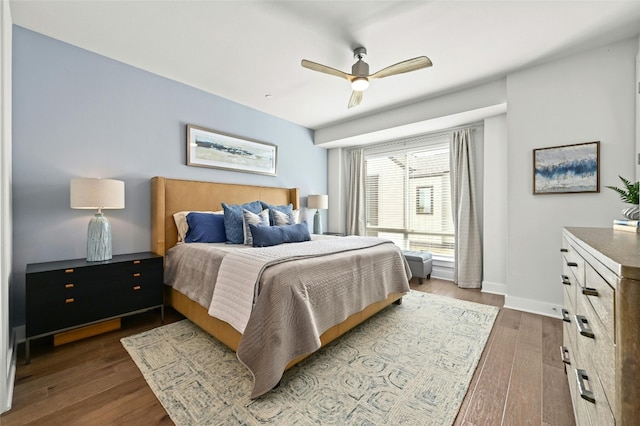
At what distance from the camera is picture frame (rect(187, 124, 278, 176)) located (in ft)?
11.3

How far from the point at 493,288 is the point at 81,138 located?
5160 mm

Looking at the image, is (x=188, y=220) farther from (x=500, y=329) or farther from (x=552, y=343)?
(x=552, y=343)

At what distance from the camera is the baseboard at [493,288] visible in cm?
354

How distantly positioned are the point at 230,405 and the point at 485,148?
4078 millimetres

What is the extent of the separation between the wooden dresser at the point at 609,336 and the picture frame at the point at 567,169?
6.88 ft

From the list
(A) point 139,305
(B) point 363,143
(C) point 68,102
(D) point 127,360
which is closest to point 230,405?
(D) point 127,360

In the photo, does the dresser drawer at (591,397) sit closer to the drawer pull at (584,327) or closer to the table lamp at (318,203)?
the drawer pull at (584,327)

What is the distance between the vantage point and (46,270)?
6.75 ft

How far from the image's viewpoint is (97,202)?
2301 mm

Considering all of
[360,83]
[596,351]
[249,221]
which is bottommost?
[596,351]

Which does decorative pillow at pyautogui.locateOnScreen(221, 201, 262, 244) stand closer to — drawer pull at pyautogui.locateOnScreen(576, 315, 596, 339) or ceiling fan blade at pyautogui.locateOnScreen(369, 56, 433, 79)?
ceiling fan blade at pyautogui.locateOnScreen(369, 56, 433, 79)

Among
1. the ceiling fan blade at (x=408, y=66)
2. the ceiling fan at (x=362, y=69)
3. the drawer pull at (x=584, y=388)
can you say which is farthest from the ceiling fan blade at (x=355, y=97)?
the drawer pull at (x=584, y=388)

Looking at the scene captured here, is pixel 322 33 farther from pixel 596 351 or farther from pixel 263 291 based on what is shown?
pixel 596 351

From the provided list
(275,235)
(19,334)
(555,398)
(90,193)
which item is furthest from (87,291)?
(555,398)
